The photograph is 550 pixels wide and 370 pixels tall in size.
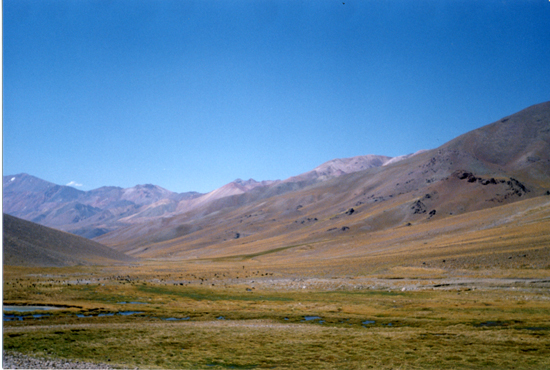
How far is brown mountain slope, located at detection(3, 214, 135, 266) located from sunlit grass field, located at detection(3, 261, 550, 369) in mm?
29376

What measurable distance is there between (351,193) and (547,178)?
77185 millimetres

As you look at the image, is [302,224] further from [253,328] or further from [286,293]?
[253,328]

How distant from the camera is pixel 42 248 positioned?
67875 mm

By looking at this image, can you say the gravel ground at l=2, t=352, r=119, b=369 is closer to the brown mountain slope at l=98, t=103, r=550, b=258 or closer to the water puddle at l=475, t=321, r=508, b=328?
the water puddle at l=475, t=321, r=508, b=328

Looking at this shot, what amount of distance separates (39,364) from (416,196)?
128088 millimetres

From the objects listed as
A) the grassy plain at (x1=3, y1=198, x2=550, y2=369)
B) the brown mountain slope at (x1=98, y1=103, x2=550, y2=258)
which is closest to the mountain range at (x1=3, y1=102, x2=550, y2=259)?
the brown mountain slope at (x1=98, y1=103, x2=550, y2=258)

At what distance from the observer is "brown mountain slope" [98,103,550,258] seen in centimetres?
11506

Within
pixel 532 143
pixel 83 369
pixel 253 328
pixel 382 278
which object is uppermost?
pixel 532 143

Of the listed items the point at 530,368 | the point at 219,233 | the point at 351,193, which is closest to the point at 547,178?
the point at 351,193

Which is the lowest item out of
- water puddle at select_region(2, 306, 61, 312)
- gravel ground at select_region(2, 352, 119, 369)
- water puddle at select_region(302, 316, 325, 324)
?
water puddle at select_region(302, 316, 325, 324)

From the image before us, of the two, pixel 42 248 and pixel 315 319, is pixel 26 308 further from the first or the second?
pixel 42 248

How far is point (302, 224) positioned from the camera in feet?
509

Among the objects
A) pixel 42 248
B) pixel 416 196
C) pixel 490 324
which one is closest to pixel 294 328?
pixel 490 324

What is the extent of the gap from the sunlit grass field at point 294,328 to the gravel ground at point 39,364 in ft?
1.49
